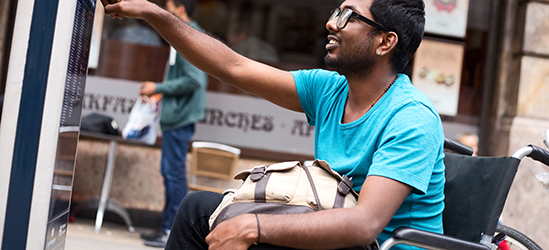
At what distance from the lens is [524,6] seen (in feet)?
17.0

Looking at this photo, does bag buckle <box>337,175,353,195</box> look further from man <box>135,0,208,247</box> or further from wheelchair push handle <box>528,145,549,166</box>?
man <box>135,0,208,247</box>

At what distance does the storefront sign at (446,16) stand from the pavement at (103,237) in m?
3.66

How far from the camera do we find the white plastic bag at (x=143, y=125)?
4.95 metres

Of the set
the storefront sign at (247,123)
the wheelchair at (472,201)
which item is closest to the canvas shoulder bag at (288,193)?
the wheelchair at (472,201)

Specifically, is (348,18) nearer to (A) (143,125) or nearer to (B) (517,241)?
(B) (517,241)

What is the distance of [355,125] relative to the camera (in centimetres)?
180

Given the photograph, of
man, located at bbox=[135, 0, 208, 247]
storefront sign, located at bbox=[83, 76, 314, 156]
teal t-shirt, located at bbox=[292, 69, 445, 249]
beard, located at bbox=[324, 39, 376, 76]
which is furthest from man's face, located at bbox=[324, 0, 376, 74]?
Answer: storefront sign, located at bbox=[83, 76, 314, 156]

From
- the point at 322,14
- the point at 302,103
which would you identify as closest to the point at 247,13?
the point at 322,14

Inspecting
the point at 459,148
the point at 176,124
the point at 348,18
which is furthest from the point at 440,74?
the point at 348,18

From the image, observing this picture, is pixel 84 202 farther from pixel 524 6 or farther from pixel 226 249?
pixel 524 6

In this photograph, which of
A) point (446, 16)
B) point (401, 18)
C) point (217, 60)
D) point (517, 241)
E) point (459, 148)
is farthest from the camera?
point (446, 16)

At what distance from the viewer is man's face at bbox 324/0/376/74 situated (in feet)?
6.13

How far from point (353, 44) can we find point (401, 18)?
0.64 ft

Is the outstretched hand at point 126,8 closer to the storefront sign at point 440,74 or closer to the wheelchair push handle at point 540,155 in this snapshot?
the wheelchair push handle at point 540,155
